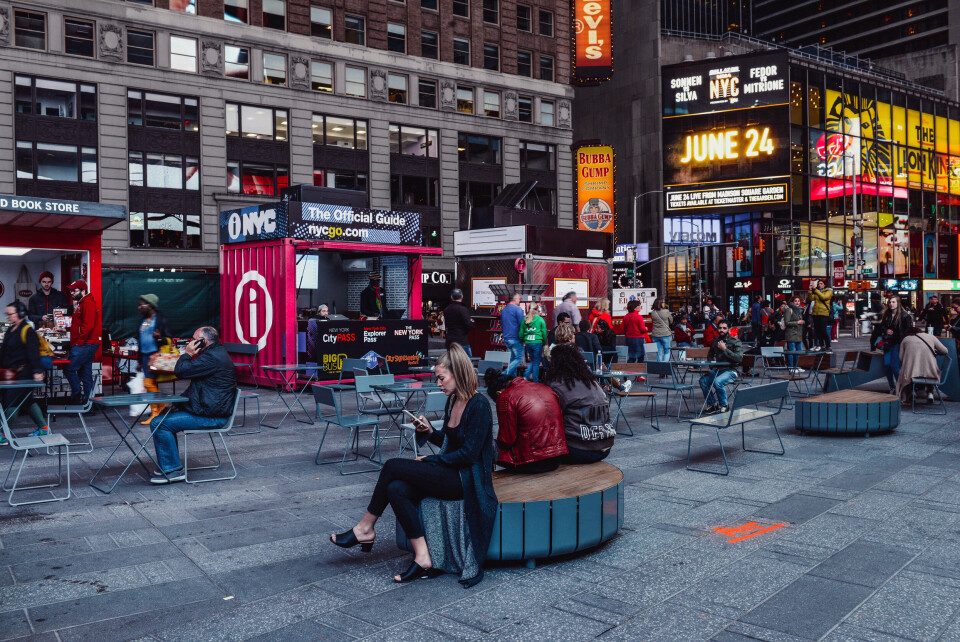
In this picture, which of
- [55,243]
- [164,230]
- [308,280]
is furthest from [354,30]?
[55,243]

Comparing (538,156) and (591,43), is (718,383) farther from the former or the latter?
(591,43)

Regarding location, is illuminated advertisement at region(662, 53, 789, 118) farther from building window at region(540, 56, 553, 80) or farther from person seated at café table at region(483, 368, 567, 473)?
person seated at café table at region(483, 368, 567, 473)

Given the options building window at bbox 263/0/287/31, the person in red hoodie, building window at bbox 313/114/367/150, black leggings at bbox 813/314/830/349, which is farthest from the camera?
building window at bbox 313/114/367/150

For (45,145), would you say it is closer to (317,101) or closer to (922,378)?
(317,101)

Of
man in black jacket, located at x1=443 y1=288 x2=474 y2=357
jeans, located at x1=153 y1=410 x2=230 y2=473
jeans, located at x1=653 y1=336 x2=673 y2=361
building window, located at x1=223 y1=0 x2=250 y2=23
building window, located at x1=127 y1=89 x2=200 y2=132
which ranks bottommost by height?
jeans, located at x1=153 y1=410 x2=230 y2=473

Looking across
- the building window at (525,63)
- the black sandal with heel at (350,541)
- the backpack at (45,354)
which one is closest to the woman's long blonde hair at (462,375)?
the black sandal with heel at (350,541)

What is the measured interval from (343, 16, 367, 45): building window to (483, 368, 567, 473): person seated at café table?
36.9m

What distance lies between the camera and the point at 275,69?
37.0m

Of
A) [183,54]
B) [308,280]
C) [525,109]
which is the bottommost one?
[308,280]

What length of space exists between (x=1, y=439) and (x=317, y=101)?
30.4m

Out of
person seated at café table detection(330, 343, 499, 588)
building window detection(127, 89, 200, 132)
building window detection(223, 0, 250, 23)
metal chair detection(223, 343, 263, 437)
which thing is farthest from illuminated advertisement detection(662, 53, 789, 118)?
person seated at café table detection(330, 343, 499, 588)

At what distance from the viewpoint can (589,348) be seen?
1334 cm

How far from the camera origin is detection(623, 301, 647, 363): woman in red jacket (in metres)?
16.7

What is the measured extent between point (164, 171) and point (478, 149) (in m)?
17.2
